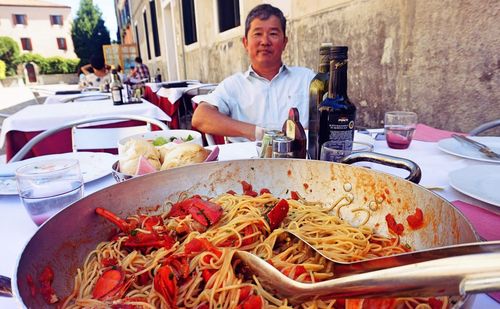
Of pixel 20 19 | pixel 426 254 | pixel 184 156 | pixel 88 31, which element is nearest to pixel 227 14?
pixel 184 156

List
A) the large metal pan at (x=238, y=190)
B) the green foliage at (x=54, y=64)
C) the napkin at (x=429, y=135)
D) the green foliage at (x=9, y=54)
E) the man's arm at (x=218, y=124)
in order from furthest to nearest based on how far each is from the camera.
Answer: the green foliage at (x=54, y=64) < the green foliage at (x=9, y=54) < the man's arm at (x=218, y=124) < the napkin at (x=429, y=135) < the large metal pan at (x=238, y=190)

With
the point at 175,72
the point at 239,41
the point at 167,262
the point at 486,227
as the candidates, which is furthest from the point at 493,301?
the point at 175,72

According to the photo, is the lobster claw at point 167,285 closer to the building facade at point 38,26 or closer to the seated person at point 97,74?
the seated person at point 97,74

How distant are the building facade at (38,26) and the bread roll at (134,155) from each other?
56073 millimetres

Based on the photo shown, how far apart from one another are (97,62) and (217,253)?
30.5 ft

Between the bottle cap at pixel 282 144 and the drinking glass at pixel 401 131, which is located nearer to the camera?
the bottle cap at pixel 282 144

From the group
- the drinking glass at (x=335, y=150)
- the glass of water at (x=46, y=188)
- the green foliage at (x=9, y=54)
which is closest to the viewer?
the glass of water at (x=46, y=188)

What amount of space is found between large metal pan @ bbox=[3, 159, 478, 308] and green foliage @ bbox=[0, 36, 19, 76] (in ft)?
173

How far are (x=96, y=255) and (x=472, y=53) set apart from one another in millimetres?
3029

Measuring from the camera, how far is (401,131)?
5.41ft

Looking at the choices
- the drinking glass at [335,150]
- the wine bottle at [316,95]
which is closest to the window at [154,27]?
the wine bottle at [316,95]

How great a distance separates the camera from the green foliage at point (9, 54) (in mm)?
42250

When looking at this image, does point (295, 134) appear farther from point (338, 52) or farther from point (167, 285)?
point (167, 285)

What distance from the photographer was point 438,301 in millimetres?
646
